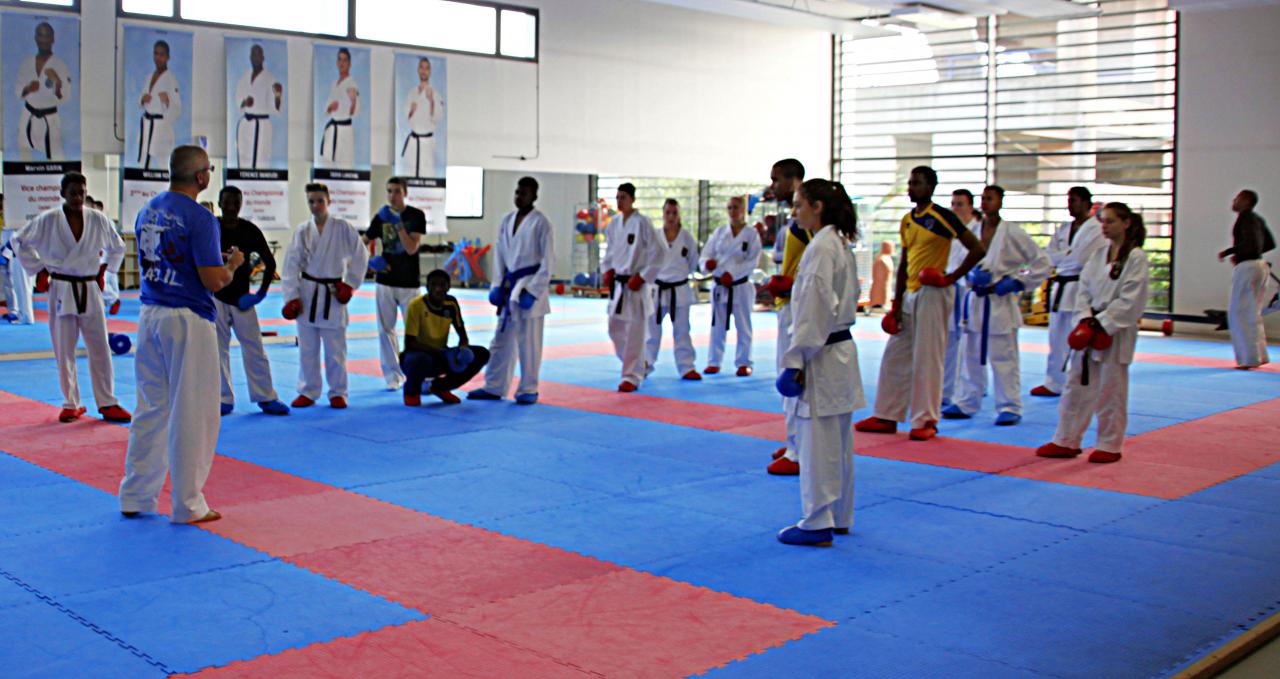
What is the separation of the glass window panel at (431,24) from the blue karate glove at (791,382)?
10068 mm

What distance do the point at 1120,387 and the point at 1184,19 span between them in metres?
10.7

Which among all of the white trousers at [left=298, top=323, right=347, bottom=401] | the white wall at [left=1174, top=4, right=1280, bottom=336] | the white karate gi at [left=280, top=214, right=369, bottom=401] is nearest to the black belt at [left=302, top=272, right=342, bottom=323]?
the white karate gi at [left=280, top=214, right=369, bottom=401]

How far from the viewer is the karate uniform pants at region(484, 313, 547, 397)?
8.77 metres

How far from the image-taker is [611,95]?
51.5 feet

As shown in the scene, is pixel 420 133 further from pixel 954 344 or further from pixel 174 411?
pixel 174 411

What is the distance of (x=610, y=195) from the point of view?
22000mm

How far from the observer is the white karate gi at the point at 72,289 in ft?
25.0

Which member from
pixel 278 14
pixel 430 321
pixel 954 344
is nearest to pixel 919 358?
pixel 954 344

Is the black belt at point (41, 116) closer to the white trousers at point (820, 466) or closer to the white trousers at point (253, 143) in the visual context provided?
the white trousers at point (253, 143)

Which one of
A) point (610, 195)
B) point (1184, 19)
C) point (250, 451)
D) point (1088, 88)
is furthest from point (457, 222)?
point (250, 451)

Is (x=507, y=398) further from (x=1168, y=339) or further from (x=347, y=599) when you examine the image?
(x=1168, y=339)

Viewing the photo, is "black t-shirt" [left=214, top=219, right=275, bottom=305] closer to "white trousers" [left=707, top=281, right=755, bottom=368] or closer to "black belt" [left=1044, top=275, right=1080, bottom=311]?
"white trousers" [left=707, top=281, right=755, bottom=368]

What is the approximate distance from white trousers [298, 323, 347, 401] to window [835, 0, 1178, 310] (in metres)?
10.8

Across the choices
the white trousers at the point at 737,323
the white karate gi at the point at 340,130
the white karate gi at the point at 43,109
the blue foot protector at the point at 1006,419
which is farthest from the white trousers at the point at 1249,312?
the white karate gi at the point at 43,109
